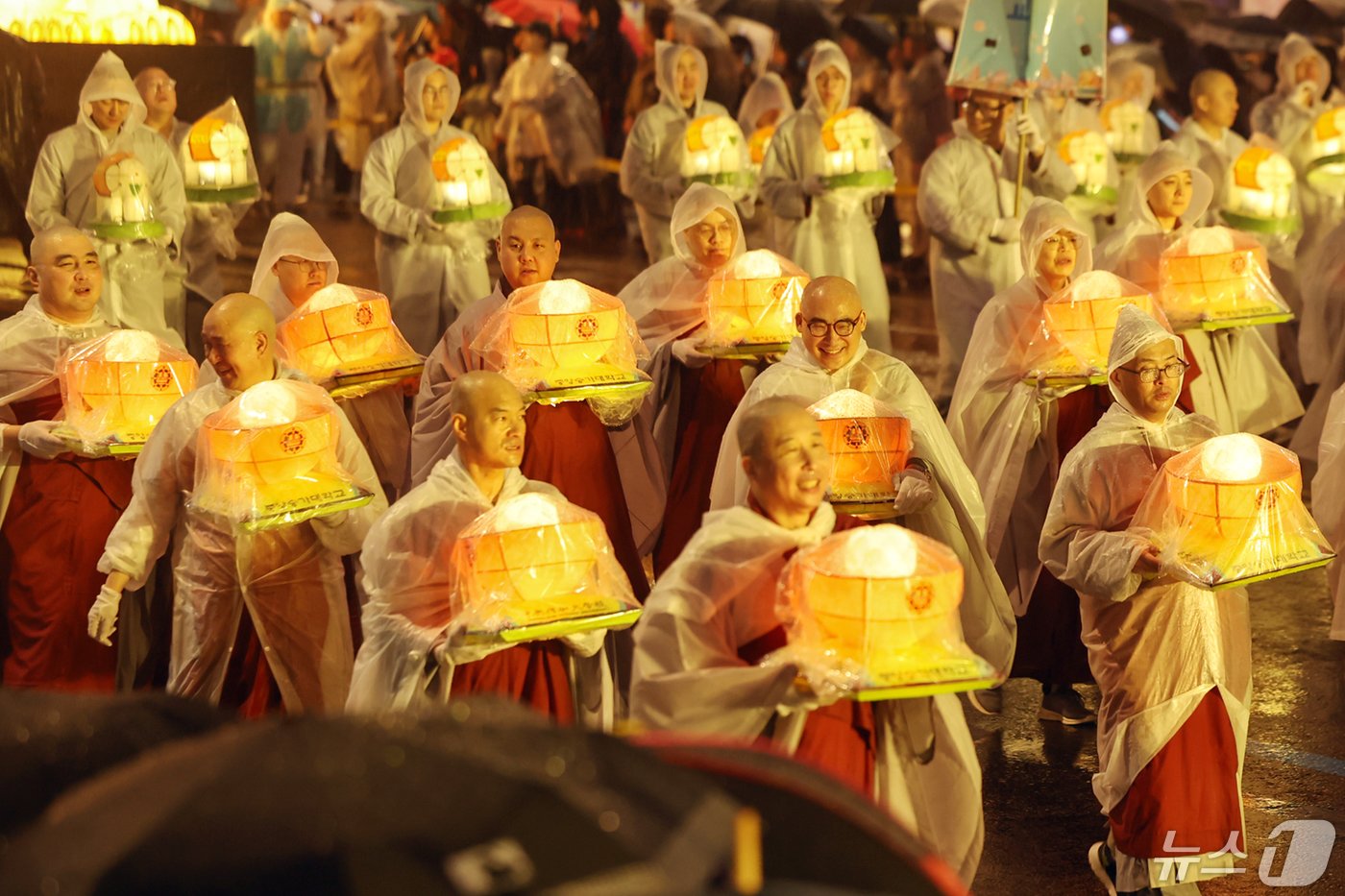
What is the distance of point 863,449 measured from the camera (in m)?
5.80

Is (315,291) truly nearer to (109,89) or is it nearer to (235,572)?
(235,572)

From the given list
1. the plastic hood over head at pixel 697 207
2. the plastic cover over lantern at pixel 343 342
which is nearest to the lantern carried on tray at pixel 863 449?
the plastic cover over lantern at pixel 343 342

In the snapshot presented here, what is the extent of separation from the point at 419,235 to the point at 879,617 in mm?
7043

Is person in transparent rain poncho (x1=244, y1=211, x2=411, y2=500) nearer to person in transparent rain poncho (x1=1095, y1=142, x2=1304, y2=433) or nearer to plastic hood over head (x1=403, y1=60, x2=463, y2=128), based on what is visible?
plastic hood over head (x1=403, y1=60, x2=463, y2=128)

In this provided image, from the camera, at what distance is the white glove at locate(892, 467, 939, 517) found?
226 inches

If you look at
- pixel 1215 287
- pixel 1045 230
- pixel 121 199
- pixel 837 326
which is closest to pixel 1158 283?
pixel 1215 287

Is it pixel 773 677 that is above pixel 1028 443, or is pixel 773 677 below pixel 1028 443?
above

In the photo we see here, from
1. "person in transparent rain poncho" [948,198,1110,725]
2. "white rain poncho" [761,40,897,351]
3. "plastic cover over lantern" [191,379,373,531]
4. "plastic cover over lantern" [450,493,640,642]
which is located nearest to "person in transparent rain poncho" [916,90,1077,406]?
"white rain poncho" [761,40,897,351]

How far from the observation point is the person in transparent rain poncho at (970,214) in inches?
423

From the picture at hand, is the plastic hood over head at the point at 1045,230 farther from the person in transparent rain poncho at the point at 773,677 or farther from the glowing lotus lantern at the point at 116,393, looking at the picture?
the person in transparent rain poncho at the point at 773,677

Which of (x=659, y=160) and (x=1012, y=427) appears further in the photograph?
(x=659, y=160)

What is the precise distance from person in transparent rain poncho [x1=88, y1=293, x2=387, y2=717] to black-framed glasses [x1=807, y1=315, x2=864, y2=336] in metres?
1.54

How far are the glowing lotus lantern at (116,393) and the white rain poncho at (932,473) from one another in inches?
70.3

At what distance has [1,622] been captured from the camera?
6766mm
